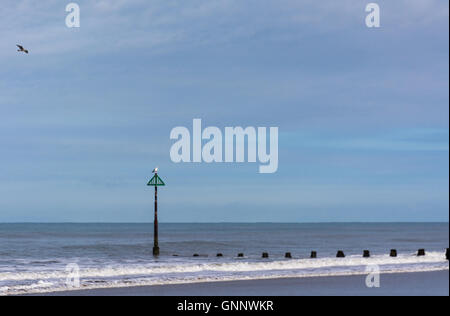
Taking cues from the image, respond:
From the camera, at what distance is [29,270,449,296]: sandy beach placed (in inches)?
948

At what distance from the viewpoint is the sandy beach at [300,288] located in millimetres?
24078

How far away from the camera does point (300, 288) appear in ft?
85.5

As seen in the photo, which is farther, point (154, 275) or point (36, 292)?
point (154, 275)
